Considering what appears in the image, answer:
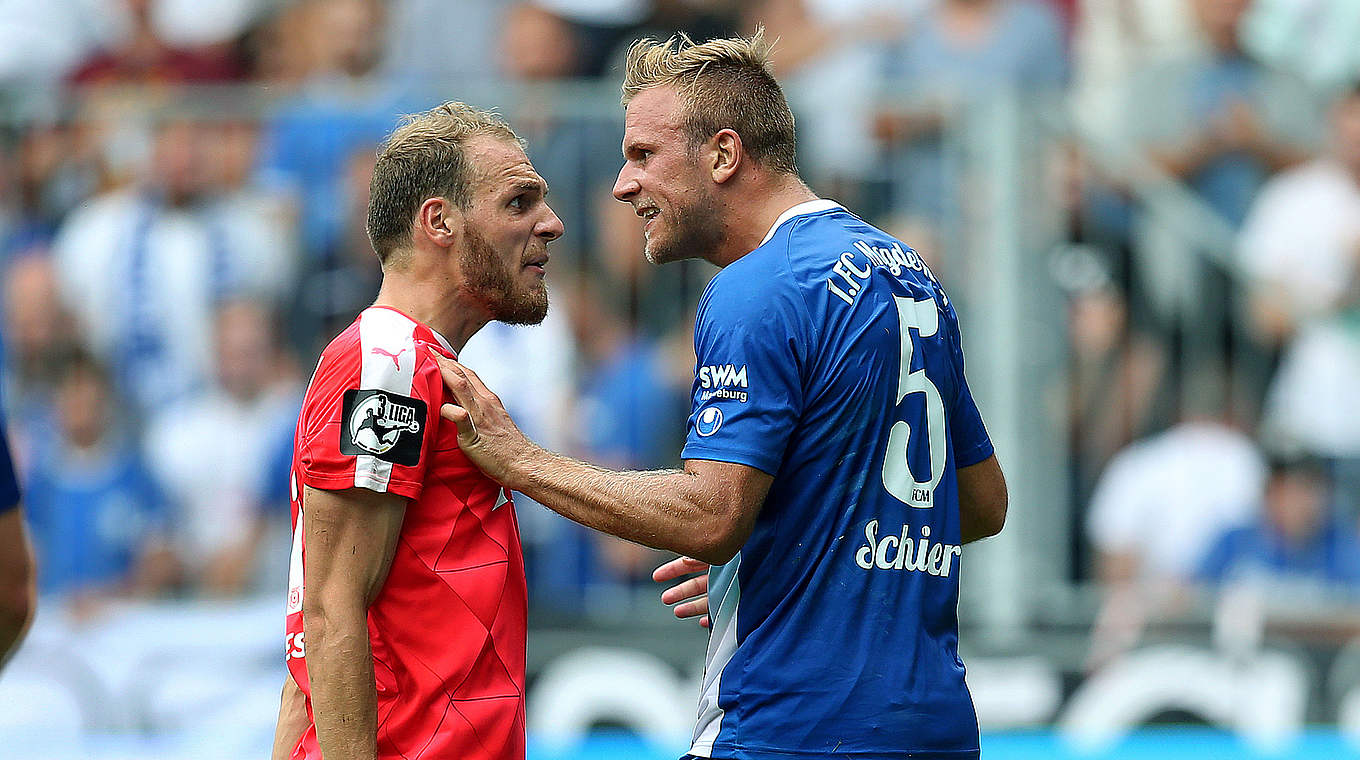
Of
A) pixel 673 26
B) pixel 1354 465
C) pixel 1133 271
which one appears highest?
pixel 673 26

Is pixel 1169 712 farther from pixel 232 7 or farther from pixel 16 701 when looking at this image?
pixel 232 7

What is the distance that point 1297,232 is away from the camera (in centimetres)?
834

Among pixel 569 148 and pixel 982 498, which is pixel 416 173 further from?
pixel 569 148

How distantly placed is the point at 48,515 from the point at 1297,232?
6349 mm

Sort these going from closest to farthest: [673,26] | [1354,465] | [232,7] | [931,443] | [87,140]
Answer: [931,443]
[1354,465]
[87,140]
[673,26]
[232,7]

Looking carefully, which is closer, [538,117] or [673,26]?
[538,117]

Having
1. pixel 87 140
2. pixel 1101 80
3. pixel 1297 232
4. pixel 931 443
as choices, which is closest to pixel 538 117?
pixel 87 140

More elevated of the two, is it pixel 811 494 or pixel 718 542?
pixel 811 494

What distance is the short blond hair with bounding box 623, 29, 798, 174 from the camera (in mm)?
4117

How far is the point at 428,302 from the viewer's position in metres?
3.98

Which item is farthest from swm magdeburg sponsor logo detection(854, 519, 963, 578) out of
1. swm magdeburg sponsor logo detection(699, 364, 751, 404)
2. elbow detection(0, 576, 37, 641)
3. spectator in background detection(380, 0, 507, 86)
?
spectator in background detection(380, 0, 507, 86)

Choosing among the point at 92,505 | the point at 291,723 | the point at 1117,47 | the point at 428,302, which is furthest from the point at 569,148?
the point at 291,723

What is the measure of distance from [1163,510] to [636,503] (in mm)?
4975

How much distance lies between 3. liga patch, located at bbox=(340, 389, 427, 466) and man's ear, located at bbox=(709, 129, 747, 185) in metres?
0.97
